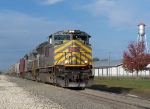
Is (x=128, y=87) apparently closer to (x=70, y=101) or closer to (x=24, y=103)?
(x=70, y=101)

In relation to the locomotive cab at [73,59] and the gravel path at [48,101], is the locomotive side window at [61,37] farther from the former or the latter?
→ the gravel path at [48,101]

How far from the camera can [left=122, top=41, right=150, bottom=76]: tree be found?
157ft

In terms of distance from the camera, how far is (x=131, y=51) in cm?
5097

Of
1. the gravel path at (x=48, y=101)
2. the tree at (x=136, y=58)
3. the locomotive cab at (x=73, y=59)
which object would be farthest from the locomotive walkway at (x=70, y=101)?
the tree at (x=136, y=58)

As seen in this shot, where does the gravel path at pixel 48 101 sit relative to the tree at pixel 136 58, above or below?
below

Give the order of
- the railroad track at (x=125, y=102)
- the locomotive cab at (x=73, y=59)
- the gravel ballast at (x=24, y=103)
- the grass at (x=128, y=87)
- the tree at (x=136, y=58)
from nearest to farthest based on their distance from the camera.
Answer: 1. the gravel ballast at (x=24, y=103)
2. the railroad track at (x=125, y=102)
3. the locomotive cab at (x=73, y=59)
4. the grass at (x=128, y=87)
5. the tree at (x=136, y=58)

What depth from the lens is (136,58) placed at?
48188 millimetres

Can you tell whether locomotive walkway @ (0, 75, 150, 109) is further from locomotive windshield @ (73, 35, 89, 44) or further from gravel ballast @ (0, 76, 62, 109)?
locomotive windshield @ (73, 35, 89, 44)

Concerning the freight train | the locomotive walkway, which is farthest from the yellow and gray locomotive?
the locomotive walkway

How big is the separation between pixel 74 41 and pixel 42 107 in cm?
921

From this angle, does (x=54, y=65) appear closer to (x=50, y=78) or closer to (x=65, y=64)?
(x=65, y=64)

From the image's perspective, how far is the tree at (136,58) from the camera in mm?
47844

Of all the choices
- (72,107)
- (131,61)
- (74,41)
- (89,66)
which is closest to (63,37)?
(74,41)

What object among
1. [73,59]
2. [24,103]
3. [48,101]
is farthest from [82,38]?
[24,103]
